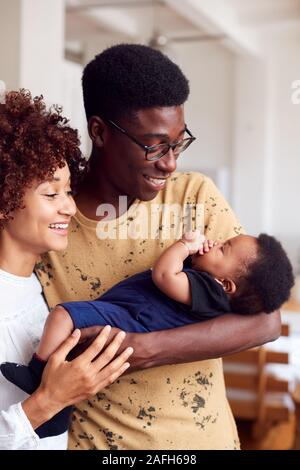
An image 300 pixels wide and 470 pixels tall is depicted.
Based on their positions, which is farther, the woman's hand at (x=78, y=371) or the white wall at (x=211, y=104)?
the white wall at (x=211, y=104)

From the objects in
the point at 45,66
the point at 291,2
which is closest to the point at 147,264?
the point at 45,66

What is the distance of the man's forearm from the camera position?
96cm

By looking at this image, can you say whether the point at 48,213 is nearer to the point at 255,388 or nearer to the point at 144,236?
the point at 144,236

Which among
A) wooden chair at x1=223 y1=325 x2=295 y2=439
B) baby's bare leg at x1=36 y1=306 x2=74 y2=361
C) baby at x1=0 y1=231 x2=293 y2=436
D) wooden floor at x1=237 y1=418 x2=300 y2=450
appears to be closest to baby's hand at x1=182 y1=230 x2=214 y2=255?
baby at x1=0 y1=231 x2=293 y2=436

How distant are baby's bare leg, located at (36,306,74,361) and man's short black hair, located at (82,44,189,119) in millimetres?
320

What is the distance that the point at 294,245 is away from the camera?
210 inches

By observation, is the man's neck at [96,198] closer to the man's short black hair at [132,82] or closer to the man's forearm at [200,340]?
the man's short black hair at [132,82]

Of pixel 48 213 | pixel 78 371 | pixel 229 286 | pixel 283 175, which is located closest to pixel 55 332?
pixel 78 371

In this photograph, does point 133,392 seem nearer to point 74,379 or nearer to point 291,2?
point 74,379

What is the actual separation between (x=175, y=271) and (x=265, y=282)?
0.49 ft

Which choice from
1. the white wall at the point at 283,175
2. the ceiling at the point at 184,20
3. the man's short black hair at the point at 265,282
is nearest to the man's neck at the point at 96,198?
the man's short black hair at the point at 265,282

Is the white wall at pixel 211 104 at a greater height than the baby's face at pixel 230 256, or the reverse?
the white wall at pixel 211 104

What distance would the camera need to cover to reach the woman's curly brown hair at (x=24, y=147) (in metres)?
0.97
